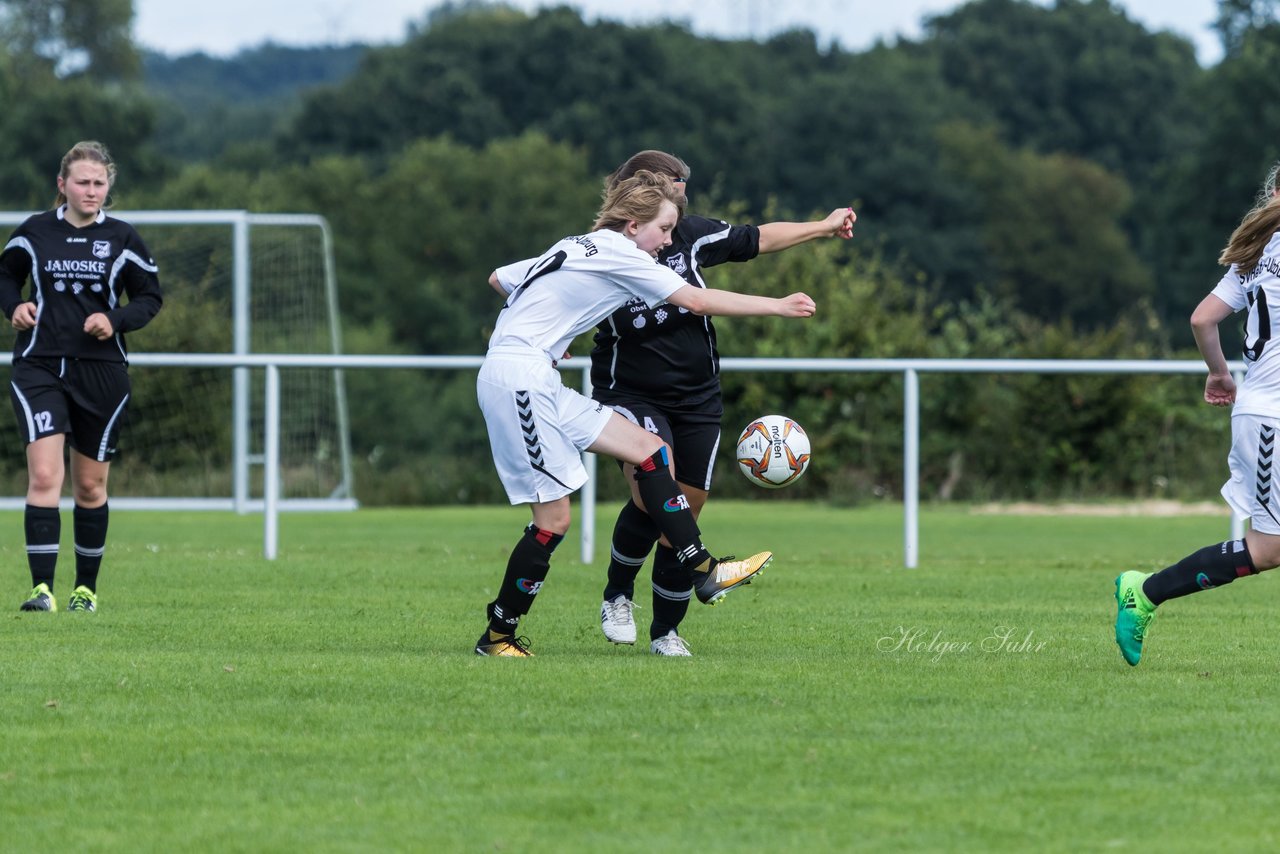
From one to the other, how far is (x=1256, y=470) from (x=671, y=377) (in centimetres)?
215

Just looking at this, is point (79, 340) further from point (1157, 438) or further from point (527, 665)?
point (1157, 438)

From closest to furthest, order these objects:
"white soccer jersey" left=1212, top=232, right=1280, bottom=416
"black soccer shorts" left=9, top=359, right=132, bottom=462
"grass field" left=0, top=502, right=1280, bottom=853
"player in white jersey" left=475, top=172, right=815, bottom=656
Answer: "grass field" left=0, top=502, right=1280, bottom=853, "white soccer jersey" left=1212, top=232, right=1280, bottom=416, "player in white jersey" left=475, top=172, right=815, bottom=656, "black soccer shorts" left=9, top=359, right=132, bottom=462

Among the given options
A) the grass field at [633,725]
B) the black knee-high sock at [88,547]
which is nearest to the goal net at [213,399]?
the black knee-high sock at [88,547]

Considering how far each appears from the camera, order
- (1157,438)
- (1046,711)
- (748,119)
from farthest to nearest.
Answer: (748,119) → (1157,438) → (1046,711)

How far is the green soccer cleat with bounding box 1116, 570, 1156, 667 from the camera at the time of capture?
6.68 meters

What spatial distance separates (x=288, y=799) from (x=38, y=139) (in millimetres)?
53394

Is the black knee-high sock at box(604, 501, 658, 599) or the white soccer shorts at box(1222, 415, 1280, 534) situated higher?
the white soccer shorts at box(1222, 415, 1280, 534)

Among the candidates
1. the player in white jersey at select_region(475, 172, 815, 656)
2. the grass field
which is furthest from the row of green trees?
the player in white jersey at select_region(475, 172, 815, 656)

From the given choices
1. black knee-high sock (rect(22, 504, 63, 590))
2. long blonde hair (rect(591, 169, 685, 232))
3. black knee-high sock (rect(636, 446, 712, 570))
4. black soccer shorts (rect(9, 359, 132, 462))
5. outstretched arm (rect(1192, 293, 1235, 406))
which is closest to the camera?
outstretched arm (rect(1192, 293, 1235, 406))

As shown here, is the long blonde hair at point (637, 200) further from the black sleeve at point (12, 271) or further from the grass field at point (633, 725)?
the black sleeve at point (12, 271)

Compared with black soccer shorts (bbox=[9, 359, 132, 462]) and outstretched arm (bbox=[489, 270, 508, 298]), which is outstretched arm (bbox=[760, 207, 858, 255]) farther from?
black soccer shorts (bbox=[9, 359, 132, 462])

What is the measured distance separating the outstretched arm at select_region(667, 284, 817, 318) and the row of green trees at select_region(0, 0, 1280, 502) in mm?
30128

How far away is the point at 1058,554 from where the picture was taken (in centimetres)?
1366

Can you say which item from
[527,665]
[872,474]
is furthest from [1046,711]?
[872,474]
